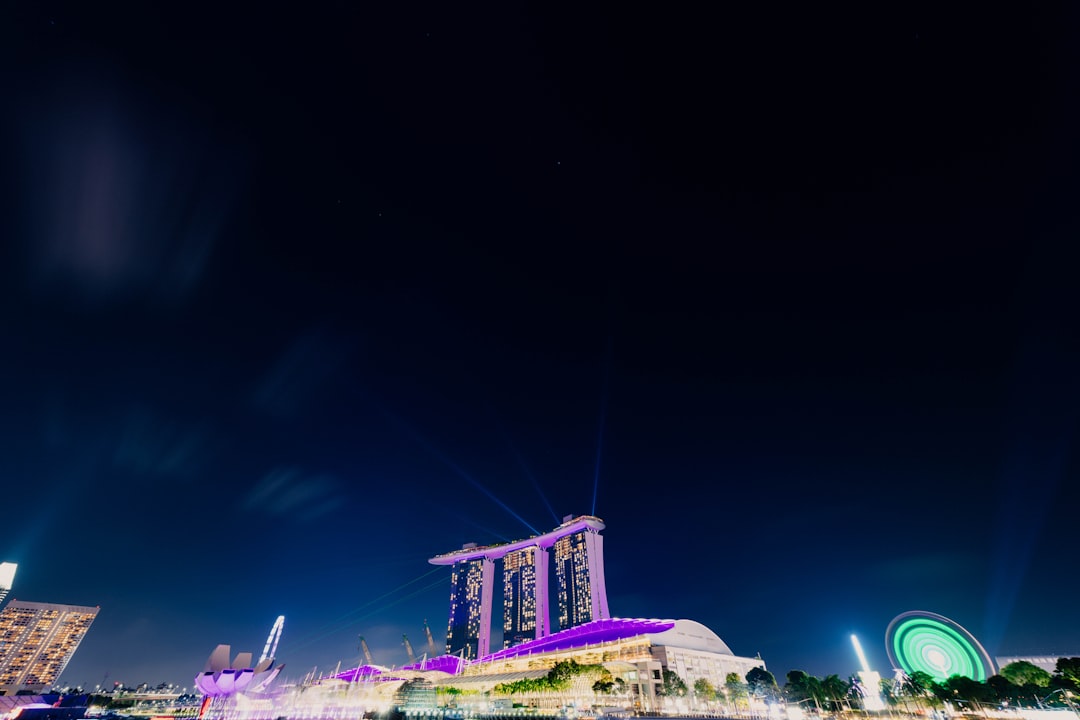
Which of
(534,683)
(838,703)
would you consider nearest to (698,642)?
(838,703)

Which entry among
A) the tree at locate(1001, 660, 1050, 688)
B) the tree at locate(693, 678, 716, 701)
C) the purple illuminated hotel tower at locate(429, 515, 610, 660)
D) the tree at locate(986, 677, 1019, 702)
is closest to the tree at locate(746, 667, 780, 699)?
the tree at locate(693, 678, 716, 701)

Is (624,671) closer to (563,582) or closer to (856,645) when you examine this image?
(856,645)

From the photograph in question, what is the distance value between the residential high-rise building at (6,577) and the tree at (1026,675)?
898ft

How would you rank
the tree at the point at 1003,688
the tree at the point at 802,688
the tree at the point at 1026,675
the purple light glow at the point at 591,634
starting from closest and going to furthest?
1. the tree at the point at 1003,688
2. the tree at the point at 1026,675
3. the tree at the point at 802,688
4. the purple light glow at the point at 591,634

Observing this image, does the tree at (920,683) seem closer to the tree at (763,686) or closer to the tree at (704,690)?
the tree at (763,686)

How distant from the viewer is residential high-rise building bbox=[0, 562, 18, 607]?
174m

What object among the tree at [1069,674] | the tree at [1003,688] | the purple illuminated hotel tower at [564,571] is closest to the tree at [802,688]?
the tree at [1003,688]

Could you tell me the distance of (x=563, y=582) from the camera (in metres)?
186

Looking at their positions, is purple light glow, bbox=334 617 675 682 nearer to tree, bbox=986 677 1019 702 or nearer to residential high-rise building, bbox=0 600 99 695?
tree, bbox=986 677 1019 702

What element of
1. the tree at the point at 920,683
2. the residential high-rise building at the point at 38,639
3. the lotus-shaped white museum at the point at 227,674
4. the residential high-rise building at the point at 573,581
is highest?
the residential high-rise building at the point at 573,581

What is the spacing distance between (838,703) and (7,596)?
257m

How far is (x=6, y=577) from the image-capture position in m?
175

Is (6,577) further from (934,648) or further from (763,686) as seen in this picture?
(934,648)

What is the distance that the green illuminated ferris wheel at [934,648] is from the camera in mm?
64625
